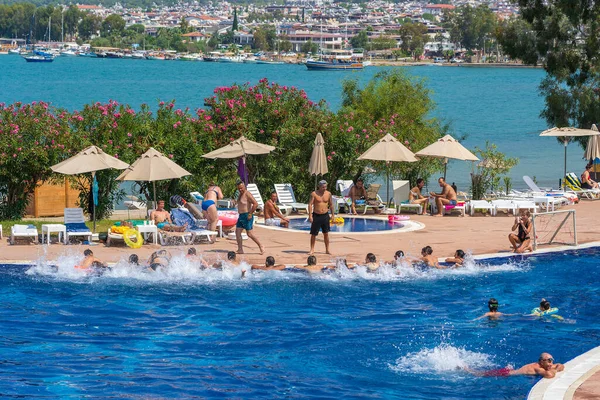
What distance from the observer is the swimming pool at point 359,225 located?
2231 cm

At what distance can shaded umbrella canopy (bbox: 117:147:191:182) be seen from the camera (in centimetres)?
2083

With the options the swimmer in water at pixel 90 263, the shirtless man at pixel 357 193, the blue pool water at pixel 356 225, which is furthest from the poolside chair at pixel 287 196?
the swimmer in water at pixel 90 263

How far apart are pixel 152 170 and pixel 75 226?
80.1 inches

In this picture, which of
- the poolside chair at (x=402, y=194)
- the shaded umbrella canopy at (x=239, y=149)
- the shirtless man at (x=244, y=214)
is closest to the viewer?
the shirtless man at (x=244, y=214)

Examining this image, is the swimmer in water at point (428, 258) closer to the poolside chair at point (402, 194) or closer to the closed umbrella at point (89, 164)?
the poolside chair at point (402, 194)

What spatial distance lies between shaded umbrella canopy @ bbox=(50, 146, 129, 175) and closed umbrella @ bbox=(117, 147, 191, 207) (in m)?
0.27

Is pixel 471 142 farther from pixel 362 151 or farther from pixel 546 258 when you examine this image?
pixel 546 258

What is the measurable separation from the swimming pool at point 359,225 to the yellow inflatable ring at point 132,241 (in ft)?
13.3

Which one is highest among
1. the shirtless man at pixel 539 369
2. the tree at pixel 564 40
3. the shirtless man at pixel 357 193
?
the tree at pixel 564 40

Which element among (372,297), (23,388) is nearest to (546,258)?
(372,297)

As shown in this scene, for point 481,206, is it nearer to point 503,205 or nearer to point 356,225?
point 503,205

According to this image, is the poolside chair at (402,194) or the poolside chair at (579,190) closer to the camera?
the poolside chair at (402,194)

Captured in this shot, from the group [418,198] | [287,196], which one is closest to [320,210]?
[287,196]

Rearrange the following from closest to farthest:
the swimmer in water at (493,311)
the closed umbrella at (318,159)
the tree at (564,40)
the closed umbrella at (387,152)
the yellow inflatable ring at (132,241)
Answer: the swimmer in water at (493,311), the yellow inflatable ring at (132,241), the closed umbrella at (318,159), the closed umbrella at (387,152), the tree at (564,40)
